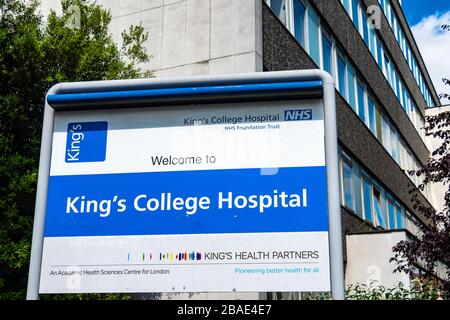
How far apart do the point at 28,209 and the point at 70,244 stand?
6519 millimetres

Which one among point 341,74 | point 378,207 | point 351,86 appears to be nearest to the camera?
point 341,74

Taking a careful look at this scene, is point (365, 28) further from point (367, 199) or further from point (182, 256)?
point (182, 256)

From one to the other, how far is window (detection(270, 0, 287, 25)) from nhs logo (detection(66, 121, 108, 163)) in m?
11.1

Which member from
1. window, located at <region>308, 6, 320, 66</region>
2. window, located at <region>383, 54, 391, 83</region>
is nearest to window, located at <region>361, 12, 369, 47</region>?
window, located at <region>383, 54, 391, 83</region>

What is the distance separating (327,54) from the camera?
17.2 metres

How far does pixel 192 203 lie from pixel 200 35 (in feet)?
32.5

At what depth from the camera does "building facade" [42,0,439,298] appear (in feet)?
37.8

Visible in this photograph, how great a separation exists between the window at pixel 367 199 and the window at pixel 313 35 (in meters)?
5.56

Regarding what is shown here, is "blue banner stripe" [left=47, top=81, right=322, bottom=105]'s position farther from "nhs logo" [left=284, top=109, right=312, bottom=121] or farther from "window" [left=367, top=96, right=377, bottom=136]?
"window" [left=367, top=96, right=377, bottom=136]

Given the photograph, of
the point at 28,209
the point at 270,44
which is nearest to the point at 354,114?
the point at 270,44

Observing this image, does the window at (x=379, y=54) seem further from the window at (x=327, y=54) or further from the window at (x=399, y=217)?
the window at (x=327, y=54)

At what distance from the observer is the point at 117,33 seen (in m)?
13.2

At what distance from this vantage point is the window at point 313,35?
15.7 metres

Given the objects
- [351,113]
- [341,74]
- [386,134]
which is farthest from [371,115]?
[341,74]
